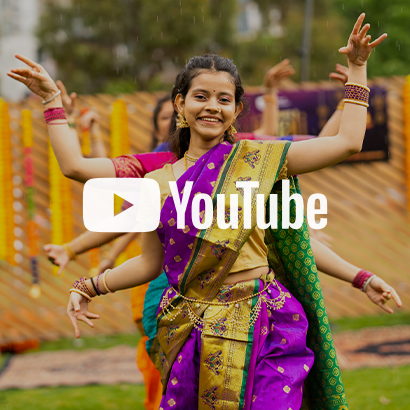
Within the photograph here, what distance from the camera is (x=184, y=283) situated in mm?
1784

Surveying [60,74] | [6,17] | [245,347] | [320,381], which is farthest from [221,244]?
[6,17]

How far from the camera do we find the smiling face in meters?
1.81

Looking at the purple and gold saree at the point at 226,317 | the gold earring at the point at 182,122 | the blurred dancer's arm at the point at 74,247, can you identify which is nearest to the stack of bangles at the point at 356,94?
the purple and gold saree at the point at 226,317

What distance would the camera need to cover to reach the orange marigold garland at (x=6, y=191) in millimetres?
5770

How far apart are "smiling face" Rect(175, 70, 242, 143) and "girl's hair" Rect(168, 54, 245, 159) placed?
26 millimetres

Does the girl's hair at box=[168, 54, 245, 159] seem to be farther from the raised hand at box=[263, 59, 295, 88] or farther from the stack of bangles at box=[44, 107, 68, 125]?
the raised hand at box=[263, 59, 295, 88]

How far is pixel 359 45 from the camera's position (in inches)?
64.0

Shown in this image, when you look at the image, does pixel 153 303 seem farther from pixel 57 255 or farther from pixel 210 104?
pixel 210 104

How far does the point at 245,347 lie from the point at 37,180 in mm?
4840

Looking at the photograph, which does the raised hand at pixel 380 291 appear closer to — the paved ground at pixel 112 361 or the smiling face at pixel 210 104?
the smiling face at pixel 210 104

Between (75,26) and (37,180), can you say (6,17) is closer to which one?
(75,26)

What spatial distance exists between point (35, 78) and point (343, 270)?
1358 mm

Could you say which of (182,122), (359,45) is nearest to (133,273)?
(182,122)

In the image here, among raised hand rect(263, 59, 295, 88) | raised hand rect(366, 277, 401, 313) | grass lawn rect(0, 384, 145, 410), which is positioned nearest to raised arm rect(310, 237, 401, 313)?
raised hand rect(366, 277, 401, 313)
